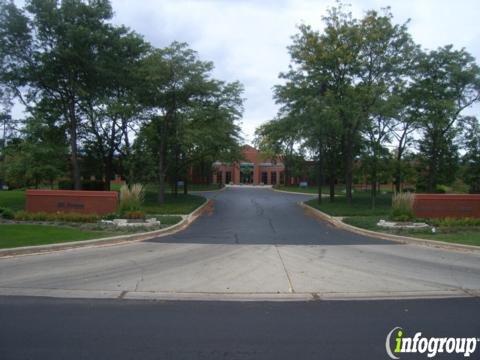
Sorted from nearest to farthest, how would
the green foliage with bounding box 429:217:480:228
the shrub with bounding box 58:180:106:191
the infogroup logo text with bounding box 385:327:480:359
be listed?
the infogroup logo text with bounding box 385:327:480:359 → the green foliage with bounding box 429:217:480:228 → the shrub with bounding box 58:180:106:191

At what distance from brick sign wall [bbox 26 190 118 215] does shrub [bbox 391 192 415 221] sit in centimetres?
1149

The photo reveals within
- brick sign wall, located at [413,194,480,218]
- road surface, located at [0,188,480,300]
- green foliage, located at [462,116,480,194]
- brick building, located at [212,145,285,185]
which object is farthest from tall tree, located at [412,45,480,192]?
brick building, located at [212,145,285,185]

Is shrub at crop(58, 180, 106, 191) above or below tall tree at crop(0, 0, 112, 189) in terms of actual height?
below

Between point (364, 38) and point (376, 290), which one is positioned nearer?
point (376, 290)

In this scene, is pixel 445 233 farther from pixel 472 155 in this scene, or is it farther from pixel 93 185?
pixel 93 185

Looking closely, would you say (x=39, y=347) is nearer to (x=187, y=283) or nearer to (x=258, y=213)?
(x=187, y=283)

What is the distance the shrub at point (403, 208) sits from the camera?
16953 mm

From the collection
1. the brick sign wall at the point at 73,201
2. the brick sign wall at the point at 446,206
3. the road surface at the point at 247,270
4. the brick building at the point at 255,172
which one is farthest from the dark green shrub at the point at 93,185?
the brick building at the point at 255,172

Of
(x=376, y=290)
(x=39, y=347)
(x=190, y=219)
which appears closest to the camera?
(x=39, y=347)

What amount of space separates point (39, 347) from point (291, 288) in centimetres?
430

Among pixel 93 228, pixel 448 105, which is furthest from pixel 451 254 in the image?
pixel 448 105

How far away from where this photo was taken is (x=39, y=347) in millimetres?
4938

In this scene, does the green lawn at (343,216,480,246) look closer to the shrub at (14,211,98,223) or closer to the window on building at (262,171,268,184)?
the shrub at (14,211,98,223)

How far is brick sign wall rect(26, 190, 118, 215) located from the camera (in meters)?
19.0
